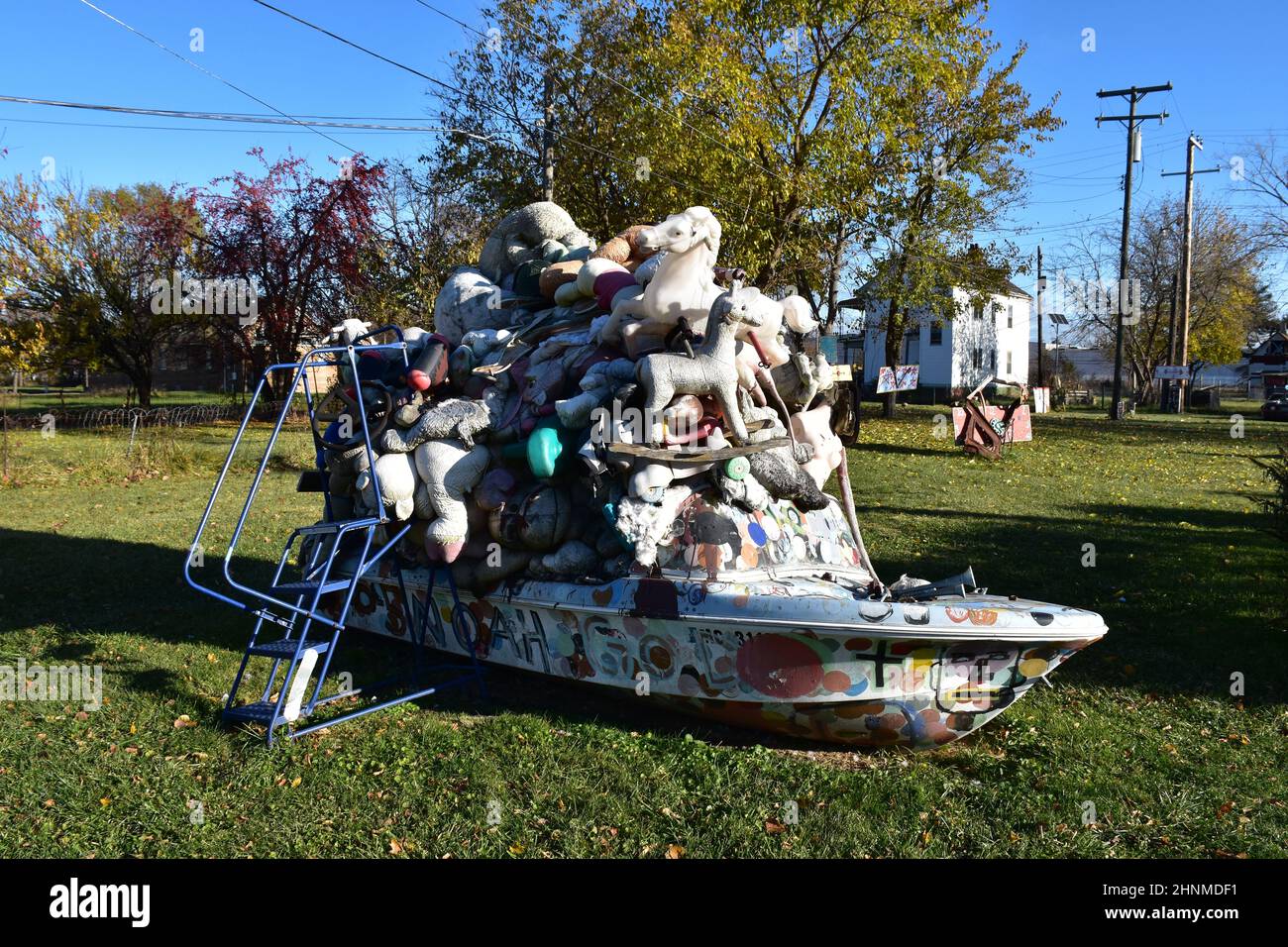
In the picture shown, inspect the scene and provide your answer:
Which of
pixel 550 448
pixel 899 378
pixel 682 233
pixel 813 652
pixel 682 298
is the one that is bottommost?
pixel 813 652

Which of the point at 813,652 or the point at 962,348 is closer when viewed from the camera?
the point at 813,652

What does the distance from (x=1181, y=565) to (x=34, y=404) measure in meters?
36.5

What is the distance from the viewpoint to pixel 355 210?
23.5m

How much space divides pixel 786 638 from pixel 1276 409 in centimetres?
3617

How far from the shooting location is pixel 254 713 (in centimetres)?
578

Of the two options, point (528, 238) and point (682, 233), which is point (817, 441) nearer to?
point (682, 233)

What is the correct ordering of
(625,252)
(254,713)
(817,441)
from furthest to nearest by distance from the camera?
(625,252) → (817,441) → (254,713)

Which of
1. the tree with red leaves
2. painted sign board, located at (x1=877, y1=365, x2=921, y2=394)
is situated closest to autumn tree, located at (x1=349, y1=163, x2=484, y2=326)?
the tree with red leaves

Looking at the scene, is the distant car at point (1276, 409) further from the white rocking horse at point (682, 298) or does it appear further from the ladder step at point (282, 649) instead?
the ladder step at point (282, 649)

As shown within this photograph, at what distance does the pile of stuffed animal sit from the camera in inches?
233

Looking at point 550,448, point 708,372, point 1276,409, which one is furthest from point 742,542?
point 1276,409

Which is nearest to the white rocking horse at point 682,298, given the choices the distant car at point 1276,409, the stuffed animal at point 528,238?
the stuffed animal at point 528,238

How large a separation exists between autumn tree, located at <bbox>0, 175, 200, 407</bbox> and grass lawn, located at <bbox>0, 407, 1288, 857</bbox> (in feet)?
61.6

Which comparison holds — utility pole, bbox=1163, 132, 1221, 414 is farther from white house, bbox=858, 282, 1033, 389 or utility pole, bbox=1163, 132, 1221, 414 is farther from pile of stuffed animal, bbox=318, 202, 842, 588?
pile of stuffed animal, bbox=318, 202, 842, 588
